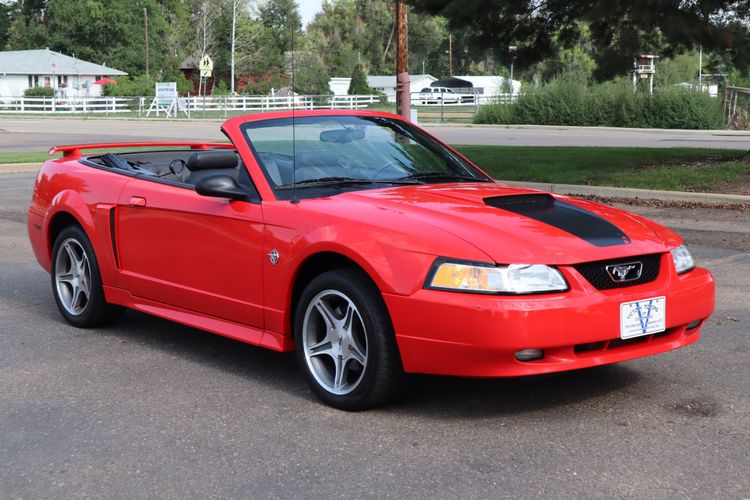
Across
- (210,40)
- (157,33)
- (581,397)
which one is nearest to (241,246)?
(581,397)

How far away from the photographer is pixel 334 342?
195 inches

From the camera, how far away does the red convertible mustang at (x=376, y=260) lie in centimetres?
445

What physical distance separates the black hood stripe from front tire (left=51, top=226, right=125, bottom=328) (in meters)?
2.79

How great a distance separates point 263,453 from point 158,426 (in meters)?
0.67

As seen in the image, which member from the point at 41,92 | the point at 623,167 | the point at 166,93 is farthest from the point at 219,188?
the point at 41,92

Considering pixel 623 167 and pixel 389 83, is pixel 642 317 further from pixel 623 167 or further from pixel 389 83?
pixel 389 83

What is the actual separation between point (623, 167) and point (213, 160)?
39.3 ft

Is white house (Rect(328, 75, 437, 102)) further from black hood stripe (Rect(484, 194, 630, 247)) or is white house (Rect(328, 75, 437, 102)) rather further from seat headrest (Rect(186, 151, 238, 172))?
black hood stripe (Rect(484, 194, 630, 247))

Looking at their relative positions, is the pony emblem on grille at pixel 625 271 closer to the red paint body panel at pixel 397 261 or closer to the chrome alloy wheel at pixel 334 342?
the red paint body panel at pixel 397 261

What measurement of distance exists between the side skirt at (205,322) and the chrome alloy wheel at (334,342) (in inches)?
9.1

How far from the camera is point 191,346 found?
252 inches

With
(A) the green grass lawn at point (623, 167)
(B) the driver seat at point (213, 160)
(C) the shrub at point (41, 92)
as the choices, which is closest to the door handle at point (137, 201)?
(B) the driver seat at point (213, 160)

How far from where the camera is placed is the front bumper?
436 centimetres

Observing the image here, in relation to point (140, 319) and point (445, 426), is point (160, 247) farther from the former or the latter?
point (445, 426)
